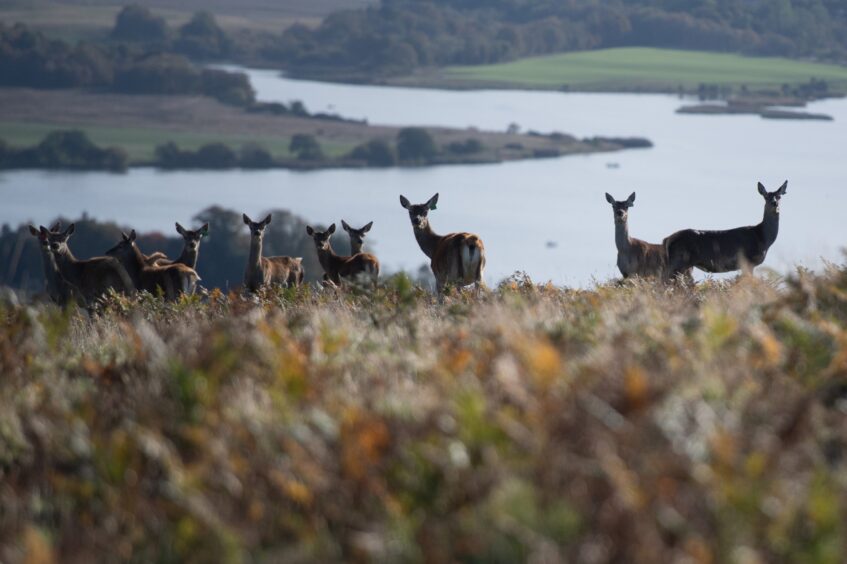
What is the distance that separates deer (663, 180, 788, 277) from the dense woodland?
105590mm

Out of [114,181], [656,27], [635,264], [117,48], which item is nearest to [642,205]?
[114,181]

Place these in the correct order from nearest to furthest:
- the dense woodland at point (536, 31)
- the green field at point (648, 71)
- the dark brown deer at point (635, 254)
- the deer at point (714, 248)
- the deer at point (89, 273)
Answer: the deer at point (89, 273) < the deer at point (714, 248) < the dark brown deer at point (635, 254) < the green field at point (648, 71) < the dense woodland at point (536, 31)

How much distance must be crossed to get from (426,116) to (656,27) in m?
24.7

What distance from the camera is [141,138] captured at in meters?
127

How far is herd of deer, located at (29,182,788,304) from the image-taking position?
1639 centimetres

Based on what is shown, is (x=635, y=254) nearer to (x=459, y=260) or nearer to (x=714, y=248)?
(x=714, y=248)

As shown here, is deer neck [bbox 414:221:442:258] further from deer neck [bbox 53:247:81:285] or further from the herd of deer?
deer neck [bbox 53:247:81:285]

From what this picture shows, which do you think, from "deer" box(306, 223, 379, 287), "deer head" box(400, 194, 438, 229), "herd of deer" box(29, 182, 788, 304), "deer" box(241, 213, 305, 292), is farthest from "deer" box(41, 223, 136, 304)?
"deer head" box(400, 194, 438, 229)

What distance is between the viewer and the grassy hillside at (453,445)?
518 centimetres

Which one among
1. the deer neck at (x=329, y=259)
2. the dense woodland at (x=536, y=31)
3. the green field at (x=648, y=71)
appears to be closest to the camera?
the deer neck at (x=329, y=259)

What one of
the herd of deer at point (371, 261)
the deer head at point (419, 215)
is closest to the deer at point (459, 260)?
the herd of deer at point (371, 261)

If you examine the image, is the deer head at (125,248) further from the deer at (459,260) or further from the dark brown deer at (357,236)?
the deer at (459,260)

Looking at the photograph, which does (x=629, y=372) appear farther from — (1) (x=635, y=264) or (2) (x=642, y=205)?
(2) (x=642, y=205)

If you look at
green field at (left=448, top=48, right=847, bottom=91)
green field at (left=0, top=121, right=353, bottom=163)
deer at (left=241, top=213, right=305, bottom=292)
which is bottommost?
green field at (left=0, top=121, right=353, bottom=163)
